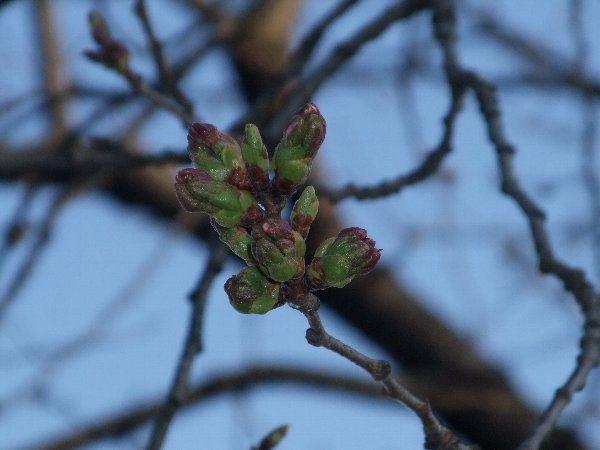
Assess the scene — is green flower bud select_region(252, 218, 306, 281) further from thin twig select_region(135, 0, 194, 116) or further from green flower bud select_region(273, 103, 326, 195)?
thin twig select_region(135, 0, 194, 116)

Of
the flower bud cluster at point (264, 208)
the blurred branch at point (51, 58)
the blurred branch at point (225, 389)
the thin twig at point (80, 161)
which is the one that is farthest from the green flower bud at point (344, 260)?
the blurred branch at point (51, 58)

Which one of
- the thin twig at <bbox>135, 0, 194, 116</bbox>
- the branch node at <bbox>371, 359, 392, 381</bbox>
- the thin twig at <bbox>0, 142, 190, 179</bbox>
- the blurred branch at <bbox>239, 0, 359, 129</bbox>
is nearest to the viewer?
the branch node at <bbox>371, 359, 392, 381</bbox>

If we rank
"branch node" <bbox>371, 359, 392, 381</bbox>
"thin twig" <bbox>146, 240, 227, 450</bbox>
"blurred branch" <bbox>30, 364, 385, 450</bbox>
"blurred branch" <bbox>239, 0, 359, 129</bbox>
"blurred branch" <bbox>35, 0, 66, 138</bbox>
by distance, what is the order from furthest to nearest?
1. "blurred branch" <bbox>35, 0, 66, 138</bbox>
2. "blurred branch" <bbox>30, 364, 385, 450</bbox>
3. "blurred branch" <bbox>239, 0, 359, 129</bbox>
4. "thin twig" <bbox>146, 240, 227, 450</bbox>
5. "branch node" <bbox>371, 359, 392, 381</bbox>

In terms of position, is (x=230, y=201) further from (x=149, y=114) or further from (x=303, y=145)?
(x=149, y=114)

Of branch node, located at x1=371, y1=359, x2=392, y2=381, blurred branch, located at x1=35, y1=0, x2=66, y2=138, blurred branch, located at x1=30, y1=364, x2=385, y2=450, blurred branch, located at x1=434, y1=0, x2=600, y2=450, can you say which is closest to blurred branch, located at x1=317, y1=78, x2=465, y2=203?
blurred branch, located at x1=434, y1=0, x2=600, y2=450

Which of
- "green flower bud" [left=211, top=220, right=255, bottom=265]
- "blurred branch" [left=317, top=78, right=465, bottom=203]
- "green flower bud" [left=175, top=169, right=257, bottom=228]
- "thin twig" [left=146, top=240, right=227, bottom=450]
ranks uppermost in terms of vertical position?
"blurred branch" [left=317, top=78, right=465, bottom=203]

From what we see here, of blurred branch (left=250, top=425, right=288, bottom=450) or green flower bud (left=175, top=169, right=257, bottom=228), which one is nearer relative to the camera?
green flower bud (left=175, top=169, right=257, bottom=228)

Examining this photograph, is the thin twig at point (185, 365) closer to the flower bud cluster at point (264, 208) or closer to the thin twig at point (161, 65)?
the thin twig at point (161, 65)
